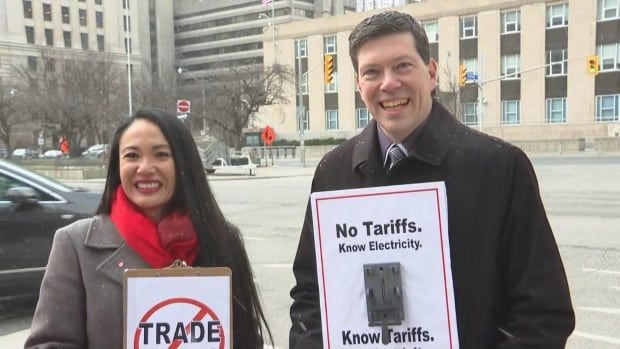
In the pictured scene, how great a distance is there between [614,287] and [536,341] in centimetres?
580

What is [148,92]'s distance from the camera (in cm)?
4856

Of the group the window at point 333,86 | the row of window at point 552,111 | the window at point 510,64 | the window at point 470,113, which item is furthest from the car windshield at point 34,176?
the window at point 333,86

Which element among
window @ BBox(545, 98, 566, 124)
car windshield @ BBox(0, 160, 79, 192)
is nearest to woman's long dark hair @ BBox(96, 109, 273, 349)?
car windshield @ BBox(0, 160, 79, 192)

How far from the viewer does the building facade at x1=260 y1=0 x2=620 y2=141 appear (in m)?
46.9

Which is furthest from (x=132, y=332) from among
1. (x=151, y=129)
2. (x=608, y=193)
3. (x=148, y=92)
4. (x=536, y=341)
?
(x=148, y=92)

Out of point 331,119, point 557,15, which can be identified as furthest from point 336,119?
point 557,15

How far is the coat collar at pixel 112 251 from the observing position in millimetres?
2160

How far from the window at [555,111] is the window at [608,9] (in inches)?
279

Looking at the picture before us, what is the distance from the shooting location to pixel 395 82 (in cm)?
205

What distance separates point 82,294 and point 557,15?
53.1 m

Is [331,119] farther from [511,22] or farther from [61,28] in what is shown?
[61,28]

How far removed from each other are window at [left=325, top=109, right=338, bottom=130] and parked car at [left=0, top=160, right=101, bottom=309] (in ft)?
180

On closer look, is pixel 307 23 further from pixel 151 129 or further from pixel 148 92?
pixel 151 129

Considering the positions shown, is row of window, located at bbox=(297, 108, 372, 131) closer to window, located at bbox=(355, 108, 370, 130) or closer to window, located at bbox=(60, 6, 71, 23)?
window, located at bbox=(355, 108, 370, 130)
